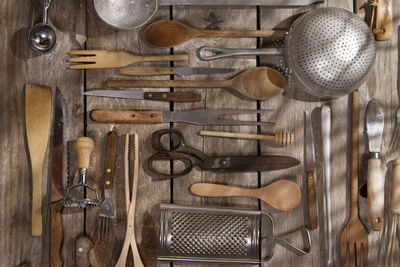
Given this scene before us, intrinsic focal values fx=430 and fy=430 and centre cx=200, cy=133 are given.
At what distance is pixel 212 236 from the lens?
47.3 inches

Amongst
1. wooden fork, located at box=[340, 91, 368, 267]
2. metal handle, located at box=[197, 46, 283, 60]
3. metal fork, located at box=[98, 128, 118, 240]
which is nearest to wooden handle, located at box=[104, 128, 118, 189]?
metal fork, located at box=[98, 128, 118, 240]

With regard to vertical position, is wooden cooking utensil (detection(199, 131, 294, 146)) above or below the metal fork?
above

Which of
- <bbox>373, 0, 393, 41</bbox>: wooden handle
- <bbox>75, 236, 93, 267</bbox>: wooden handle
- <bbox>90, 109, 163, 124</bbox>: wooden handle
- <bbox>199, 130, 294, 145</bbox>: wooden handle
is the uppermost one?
<bbox>373, 0, 393, 41</bbox>: wooden handle

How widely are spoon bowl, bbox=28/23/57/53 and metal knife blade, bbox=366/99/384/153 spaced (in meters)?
0.95

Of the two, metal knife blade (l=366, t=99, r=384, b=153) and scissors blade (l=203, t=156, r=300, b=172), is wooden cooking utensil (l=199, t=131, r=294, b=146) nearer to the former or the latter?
scissors blade (l=203, t=156, r=300, b=172)

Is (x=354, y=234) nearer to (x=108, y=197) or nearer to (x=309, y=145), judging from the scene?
(x=309, y=145)

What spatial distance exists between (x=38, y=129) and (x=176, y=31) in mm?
490

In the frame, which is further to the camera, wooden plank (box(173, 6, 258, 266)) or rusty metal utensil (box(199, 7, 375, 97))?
wooden plank (box(173, 6, 258, 266))

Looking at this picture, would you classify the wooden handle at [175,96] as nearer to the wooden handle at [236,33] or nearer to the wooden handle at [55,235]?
the wooden handle at [236,33]

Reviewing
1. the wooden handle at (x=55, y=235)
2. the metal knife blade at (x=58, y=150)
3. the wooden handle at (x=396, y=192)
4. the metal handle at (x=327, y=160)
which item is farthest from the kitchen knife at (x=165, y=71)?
the wooden handle at (x=396, y=192)

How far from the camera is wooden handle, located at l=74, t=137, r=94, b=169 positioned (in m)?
1.20

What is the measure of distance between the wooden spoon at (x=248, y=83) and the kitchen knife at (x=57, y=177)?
16 centimetres

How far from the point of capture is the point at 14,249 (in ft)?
4.10

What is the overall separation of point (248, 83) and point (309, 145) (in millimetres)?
254
